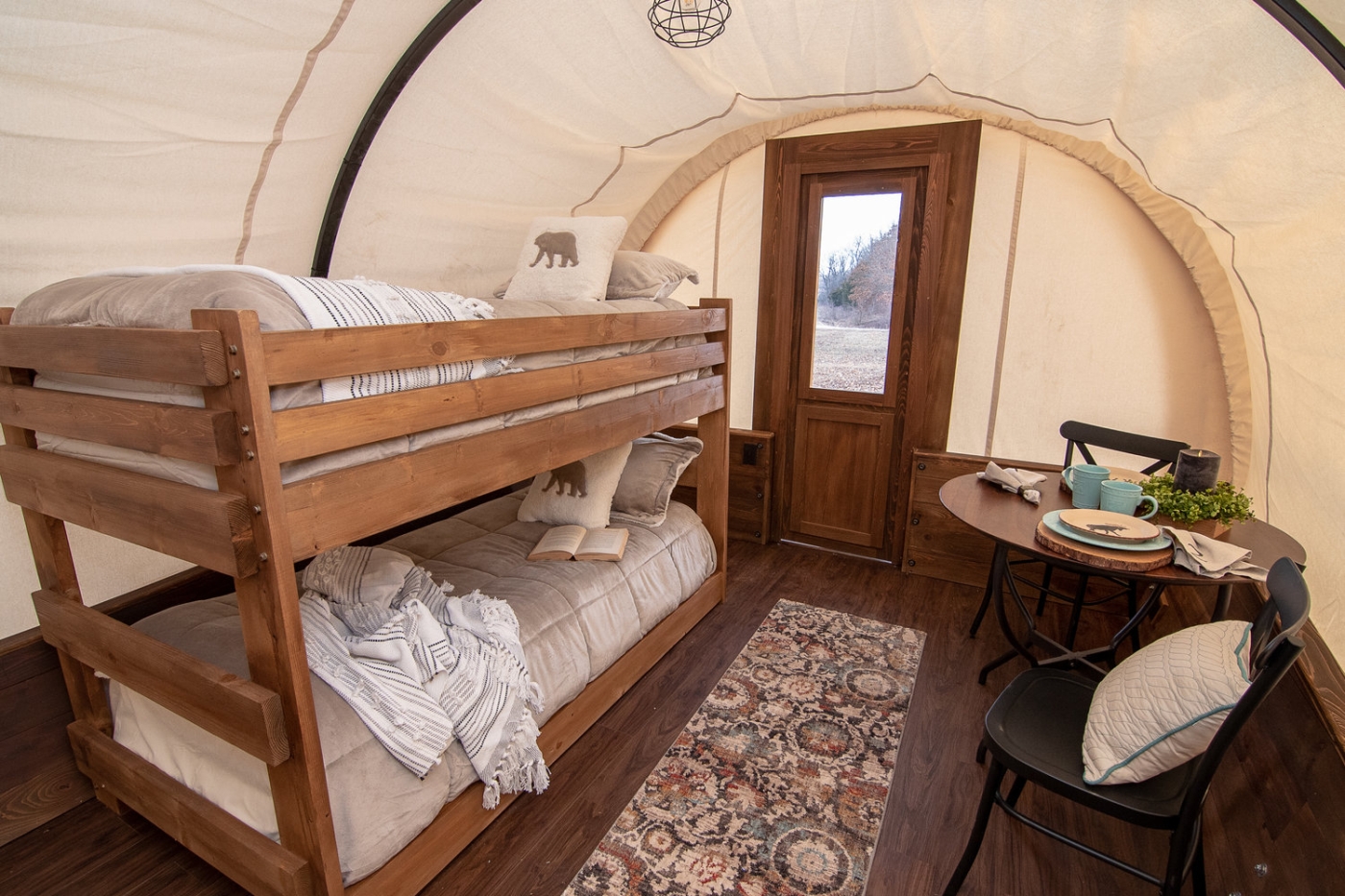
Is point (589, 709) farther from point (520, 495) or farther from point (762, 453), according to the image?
point (762, 453)

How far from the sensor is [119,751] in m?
1.72

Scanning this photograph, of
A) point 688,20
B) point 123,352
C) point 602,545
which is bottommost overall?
point 602,545

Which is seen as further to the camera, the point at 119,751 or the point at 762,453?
the point at 762,453

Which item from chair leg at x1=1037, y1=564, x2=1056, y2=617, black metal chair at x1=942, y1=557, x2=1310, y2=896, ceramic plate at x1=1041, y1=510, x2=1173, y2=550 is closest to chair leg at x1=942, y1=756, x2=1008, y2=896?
black metal chair at x1=942, y1=557, x2=1310, y2=896

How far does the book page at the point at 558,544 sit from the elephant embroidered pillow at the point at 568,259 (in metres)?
0.88

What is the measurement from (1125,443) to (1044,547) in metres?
1.19

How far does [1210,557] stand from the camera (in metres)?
1.64

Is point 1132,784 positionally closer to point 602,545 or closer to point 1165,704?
point 1165,704

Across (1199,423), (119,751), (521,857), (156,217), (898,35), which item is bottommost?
(521,857)

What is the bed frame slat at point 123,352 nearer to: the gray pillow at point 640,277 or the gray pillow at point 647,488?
the gray pillow at point 640,277

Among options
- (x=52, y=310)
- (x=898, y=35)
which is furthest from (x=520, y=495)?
(x=898, y=35)

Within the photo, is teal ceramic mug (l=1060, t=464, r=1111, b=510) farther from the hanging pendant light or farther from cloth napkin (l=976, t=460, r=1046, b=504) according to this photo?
the hanging pendant light

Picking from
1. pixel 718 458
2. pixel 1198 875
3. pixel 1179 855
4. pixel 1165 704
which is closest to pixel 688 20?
pixel 718 458

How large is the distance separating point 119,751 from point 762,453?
288 cm
